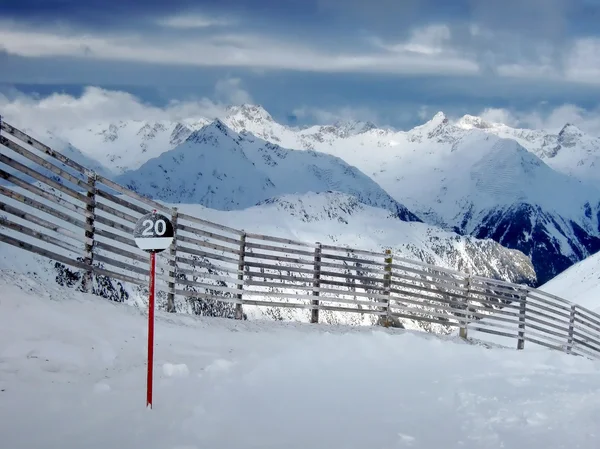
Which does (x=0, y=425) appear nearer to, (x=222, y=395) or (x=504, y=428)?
(x=222, y=395)

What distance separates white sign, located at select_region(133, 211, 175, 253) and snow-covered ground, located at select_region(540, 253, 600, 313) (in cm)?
5045

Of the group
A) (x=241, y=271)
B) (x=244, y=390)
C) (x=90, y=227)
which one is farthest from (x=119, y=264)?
(x=244, y=390)

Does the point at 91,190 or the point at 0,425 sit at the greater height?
the point at 91,190

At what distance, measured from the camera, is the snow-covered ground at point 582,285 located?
195 feet

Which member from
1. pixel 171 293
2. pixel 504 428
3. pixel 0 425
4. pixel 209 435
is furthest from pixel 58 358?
pixel 504 428

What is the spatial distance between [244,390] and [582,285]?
236ft

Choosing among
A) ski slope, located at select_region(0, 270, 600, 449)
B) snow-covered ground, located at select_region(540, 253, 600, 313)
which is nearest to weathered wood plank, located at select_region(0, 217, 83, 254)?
ski slope, located at select_region(0, 270, 600, 449)

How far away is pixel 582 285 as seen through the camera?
73.8 m

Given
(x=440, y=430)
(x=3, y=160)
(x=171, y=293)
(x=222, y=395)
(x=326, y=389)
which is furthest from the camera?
(x=171, y=293)

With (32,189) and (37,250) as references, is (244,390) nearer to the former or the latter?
(37,250)

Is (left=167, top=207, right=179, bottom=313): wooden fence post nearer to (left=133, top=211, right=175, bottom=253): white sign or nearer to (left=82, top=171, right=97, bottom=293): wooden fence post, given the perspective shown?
(left=82, top=171, right=97, bottom=293): wooden fence post

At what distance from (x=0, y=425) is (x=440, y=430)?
15.9 ft

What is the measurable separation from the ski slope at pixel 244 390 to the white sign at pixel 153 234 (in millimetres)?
1918

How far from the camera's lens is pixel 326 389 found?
978 cm
